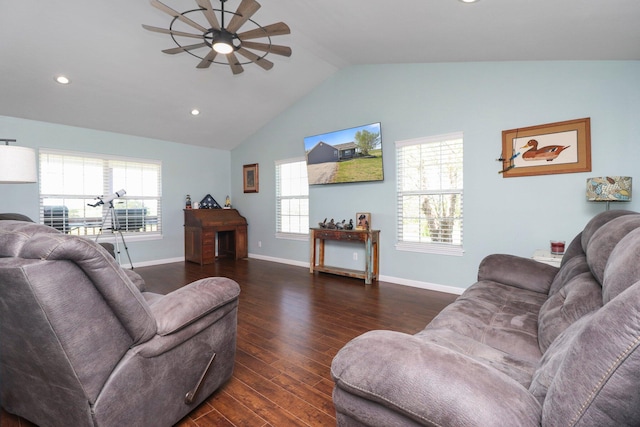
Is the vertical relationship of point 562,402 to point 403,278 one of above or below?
above

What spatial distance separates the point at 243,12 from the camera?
2.45 m

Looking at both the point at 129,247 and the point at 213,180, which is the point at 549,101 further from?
the point at 129,247

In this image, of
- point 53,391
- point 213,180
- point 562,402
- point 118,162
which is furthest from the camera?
point 213,180

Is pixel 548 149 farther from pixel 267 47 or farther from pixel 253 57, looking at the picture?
pixel 253 57

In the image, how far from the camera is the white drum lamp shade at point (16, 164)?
7.21 ft

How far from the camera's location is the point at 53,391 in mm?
1271

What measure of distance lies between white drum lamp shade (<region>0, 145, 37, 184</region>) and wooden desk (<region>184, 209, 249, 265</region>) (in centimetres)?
350

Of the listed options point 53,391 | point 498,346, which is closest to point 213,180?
point 53,391

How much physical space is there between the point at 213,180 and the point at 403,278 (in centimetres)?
460

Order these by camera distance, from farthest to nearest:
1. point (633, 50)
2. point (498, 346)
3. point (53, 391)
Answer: point (633, 50) < point (498, 346) < point (53, 391)

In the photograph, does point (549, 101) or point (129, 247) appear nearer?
point (549, 101)

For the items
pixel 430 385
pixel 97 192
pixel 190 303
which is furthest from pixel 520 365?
pixel 97 192

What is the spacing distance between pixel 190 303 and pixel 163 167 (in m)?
5.26

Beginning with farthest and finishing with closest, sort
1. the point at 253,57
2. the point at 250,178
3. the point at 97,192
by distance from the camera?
the point at 250,178, the point at 97,192, the point at 253,57
